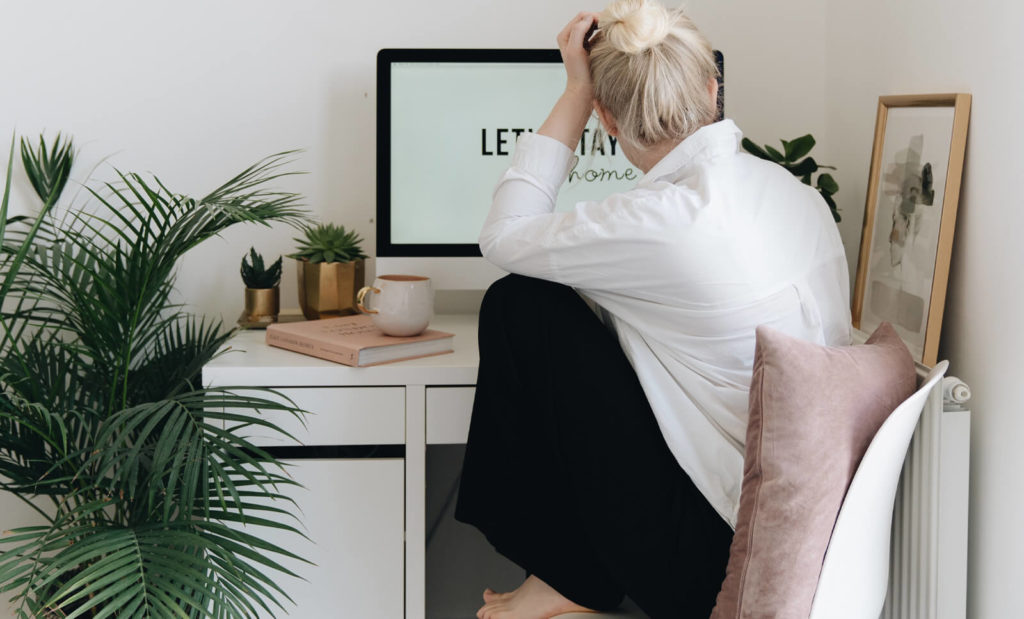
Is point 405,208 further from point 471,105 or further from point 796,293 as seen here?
point 796,293

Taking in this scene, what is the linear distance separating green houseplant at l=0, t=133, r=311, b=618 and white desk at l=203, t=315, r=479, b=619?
0.04 meters

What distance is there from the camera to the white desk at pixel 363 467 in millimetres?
1470

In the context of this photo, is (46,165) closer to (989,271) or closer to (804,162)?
(804,162)

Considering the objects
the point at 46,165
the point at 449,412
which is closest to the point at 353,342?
the point at 449,412

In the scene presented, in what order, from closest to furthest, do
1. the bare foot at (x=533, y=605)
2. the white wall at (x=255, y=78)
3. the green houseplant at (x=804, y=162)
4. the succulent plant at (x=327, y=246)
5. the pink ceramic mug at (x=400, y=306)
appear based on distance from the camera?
the bare foot at (x=533, y=605)
the pink ceramic mug at (x=400, y=306)
the green houseplant at (x=804, y=162)
the succulent plant at (x=327, y=246)
the white wall at (x=255, y=78)

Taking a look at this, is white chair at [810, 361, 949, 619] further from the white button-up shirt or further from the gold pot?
the gold pot

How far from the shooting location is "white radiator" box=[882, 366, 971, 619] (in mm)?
1162

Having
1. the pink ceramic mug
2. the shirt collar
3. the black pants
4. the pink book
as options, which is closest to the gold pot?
the pink book

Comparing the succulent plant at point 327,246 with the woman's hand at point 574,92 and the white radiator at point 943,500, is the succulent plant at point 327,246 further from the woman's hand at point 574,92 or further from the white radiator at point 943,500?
the white radiator at point 943,500

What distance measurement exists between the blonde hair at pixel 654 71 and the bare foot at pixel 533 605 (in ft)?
2.23

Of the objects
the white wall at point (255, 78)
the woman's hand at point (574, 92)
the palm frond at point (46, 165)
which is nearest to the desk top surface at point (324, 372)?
the woman's hand at point (574, 92)

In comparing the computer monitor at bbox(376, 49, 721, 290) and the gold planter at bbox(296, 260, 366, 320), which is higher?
the computer monitor at bbox(376, 49, 721, 290)

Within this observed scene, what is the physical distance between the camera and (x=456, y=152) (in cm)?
177

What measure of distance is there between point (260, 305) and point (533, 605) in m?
0.78
